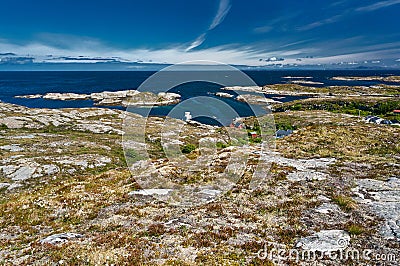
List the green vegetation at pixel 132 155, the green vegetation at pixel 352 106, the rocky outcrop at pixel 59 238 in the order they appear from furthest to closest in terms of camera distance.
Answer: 1. the green vegetation at pixel 352 106
2. the green vegetation at pixel 132 155
3. the rocky outcrop at pixel 59 238

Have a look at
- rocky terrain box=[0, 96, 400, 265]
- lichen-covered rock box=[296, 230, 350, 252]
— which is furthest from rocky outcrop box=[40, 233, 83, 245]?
lichen-covered rock box=[296, 230, 350, 252]

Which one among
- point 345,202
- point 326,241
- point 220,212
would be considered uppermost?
point 345,202

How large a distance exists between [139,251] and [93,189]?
48.7ft

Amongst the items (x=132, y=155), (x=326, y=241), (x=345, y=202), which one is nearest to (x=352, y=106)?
(x=132, y=155)

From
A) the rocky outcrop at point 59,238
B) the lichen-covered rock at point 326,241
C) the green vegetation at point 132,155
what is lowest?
the green vegetation at point 132,155

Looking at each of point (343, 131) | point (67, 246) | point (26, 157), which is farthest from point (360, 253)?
point (26, 157)

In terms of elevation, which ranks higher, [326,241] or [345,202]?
[345,202]

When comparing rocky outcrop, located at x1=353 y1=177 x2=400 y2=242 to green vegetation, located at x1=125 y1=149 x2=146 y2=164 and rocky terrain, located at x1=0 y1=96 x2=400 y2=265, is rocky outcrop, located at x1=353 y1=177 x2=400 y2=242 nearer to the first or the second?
rocky terrain, located at x1=0 y1=96 x2=400 y2=265

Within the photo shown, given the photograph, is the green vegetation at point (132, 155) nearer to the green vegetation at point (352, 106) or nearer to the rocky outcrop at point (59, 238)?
the rocky outcrop at point (59, 238)

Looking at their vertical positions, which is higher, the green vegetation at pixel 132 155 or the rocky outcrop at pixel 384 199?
the rocky outcrop at pixel 384 199

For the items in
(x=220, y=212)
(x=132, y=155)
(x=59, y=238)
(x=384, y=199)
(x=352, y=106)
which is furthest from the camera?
(x=352, y=106)

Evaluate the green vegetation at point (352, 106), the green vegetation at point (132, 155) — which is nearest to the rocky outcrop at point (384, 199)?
the green vegetation at point (132, 155)

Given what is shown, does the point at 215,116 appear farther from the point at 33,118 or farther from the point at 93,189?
the point at 93,189

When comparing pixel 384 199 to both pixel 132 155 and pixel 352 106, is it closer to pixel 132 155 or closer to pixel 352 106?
A: pixel 132 155
